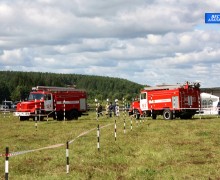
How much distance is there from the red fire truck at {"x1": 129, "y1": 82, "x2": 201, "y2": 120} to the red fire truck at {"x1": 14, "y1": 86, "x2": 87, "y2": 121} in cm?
610

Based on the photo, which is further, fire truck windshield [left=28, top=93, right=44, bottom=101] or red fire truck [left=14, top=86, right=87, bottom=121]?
fire truck windshield [left=28, top=93, right=44, bottom=101]

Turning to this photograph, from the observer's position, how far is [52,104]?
3928 centimetres

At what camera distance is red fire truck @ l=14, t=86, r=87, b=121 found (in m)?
38.6

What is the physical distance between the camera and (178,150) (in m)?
16.1

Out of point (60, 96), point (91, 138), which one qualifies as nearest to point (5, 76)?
point (60, 96)

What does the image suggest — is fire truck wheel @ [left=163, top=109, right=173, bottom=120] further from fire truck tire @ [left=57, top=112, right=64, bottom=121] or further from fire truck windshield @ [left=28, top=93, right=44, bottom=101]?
fire truck windshield @ [left=28, top=93, right=44, bottom=101]

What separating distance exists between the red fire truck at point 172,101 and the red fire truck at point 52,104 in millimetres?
6105

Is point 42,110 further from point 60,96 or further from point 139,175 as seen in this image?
point 139,175

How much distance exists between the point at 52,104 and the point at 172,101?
1072cm

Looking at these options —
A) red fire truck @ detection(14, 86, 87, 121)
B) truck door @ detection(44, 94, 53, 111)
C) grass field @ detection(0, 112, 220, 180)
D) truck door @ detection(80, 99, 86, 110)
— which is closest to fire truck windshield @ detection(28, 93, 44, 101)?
red fire truck @ detection(14, 86, 87, 121)
